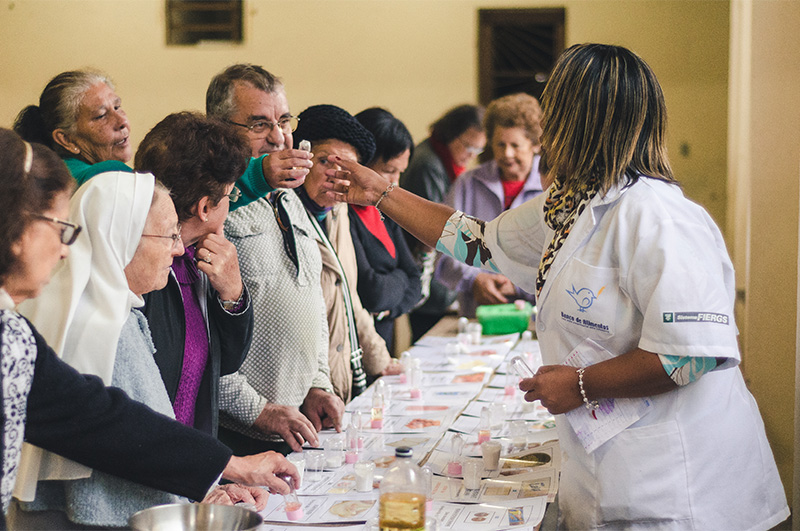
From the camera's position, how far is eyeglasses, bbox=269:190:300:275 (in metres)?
2.55

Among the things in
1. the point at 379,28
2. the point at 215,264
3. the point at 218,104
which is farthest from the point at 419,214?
the point at 379,28

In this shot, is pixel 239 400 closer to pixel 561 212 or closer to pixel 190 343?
pixel 190 343

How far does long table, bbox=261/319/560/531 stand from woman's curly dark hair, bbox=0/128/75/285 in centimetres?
82

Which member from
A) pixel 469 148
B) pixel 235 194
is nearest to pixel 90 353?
pixel 235 194

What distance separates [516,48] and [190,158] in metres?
5.61

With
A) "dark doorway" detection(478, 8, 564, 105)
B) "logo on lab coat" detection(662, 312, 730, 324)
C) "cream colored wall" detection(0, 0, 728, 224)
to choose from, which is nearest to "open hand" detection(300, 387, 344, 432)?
"logo on lab coat" detection(662, 312, 730, 324)

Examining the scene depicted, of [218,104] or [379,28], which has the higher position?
[379,28]

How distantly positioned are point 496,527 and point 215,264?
941mm

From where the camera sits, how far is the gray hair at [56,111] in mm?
2789

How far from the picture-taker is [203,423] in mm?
2016

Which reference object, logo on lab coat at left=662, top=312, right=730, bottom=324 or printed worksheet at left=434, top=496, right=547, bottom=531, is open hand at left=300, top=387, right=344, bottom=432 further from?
logo on lab coat at left=662, top=312, right=730, bottom=324

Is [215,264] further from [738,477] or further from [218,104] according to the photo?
[738,477]

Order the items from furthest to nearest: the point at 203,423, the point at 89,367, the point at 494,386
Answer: the point at 494,386, the point at 203,423, the point at 89,367

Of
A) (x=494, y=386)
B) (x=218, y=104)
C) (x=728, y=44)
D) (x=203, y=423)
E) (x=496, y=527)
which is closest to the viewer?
(x=496, y=527)
